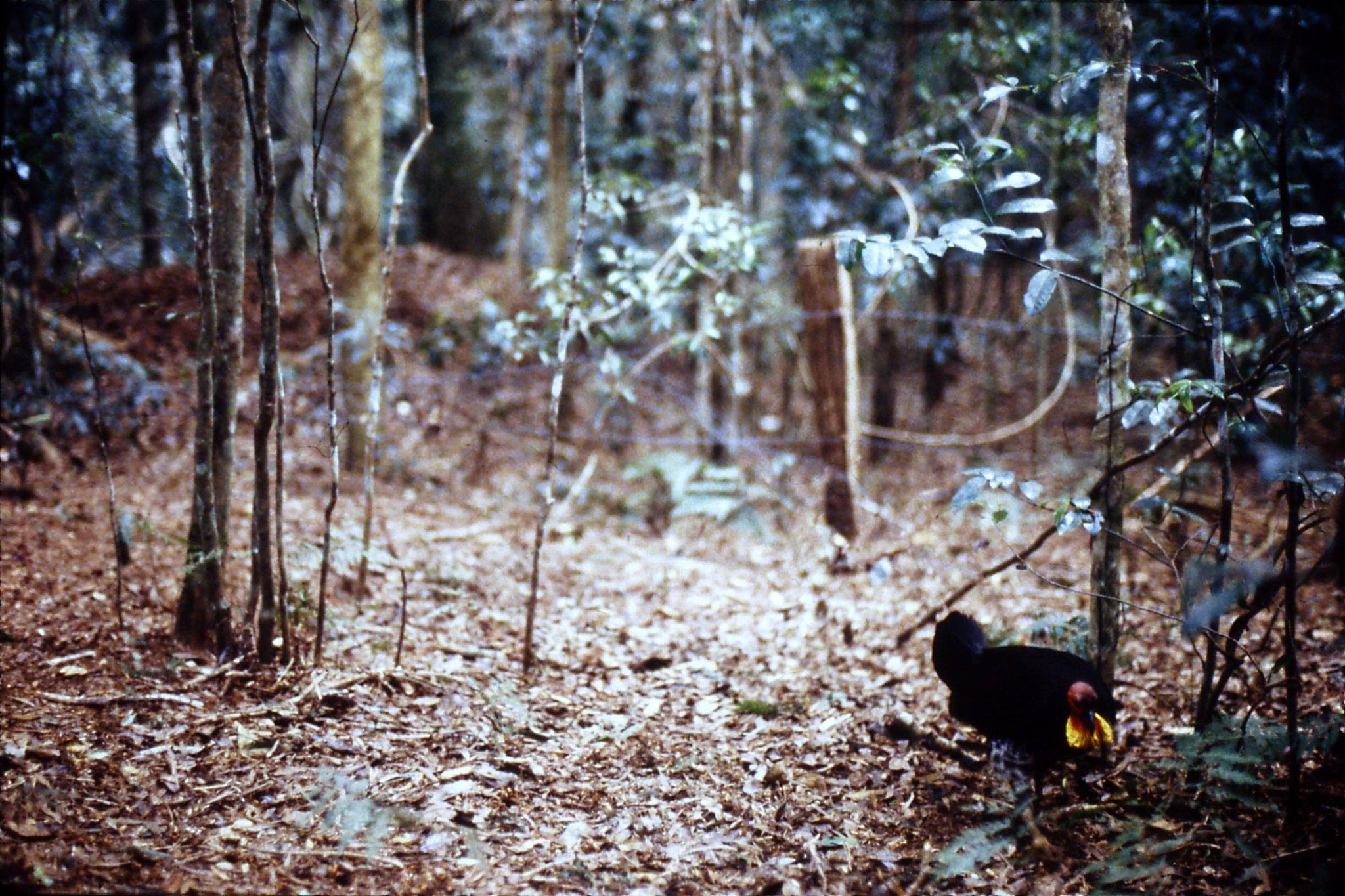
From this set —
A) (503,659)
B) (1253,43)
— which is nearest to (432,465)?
(503,659)

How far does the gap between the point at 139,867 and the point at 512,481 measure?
5228 millimetres

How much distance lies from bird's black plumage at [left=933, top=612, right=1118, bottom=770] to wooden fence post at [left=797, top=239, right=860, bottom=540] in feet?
→ 9.29

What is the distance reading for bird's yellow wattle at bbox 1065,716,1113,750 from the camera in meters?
2.72

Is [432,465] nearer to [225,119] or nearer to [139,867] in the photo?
[225,119]

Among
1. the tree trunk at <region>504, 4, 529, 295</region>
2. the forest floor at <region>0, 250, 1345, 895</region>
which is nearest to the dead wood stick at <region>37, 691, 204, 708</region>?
the forest floor at <region>0, 250, 1345, 895</region>

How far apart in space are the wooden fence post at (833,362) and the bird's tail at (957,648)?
2763 millimetres

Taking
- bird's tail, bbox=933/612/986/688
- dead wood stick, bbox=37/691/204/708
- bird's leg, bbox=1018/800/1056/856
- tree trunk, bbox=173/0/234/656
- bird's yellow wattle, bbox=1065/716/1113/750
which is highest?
tree trunk, bbox=173/0/234/656

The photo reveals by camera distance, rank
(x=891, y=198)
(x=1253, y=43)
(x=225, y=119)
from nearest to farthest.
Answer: (x=225, y=119)
(x=1253, y=43)
(x=891, y=198)

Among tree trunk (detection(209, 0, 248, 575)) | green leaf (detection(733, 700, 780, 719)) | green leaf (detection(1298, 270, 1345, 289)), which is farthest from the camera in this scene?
green leaf (detection(733, 700, 780, 719))

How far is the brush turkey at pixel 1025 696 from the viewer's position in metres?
2.74

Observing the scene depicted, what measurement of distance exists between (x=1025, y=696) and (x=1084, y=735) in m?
0.21

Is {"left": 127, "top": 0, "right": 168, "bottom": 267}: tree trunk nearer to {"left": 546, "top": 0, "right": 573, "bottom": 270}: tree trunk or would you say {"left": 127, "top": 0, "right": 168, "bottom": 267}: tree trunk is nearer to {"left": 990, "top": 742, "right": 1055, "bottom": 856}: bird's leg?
{"left": 546, "top": 0, "right": 573, "bottom": 270}: tree trunk

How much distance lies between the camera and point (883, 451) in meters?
9.18

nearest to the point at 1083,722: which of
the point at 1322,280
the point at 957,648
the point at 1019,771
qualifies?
the point at 1019,771
